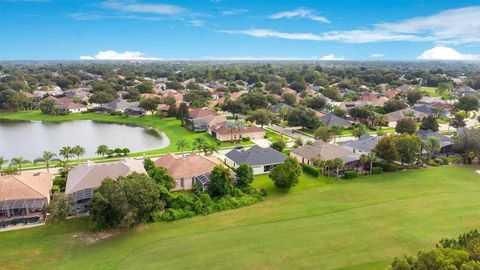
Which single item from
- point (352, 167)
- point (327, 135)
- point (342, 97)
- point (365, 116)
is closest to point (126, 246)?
point (352, 167)

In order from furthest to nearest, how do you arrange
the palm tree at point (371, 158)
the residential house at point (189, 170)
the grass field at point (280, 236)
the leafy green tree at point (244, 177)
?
the palm tree at point (371, 158) < the residential house at point (189, 170) < the leafy green tree at point (244, 177) < the grass field at point (280, 236)

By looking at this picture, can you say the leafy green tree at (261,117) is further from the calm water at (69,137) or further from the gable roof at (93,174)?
the gable roof at (93,174)

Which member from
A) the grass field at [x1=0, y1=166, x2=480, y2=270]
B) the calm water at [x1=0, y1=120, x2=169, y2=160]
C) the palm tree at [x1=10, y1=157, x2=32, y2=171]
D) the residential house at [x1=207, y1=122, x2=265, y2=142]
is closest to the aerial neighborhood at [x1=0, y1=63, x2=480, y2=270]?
the residential house at [x1=207, y1=122, x2=265, y2=142]

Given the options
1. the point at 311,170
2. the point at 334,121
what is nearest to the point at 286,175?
the point at 311,170

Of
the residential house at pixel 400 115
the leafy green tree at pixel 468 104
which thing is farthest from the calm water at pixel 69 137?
the leafy green tree at pixel 468 104

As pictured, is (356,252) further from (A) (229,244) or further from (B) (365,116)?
(B) (365,116)
